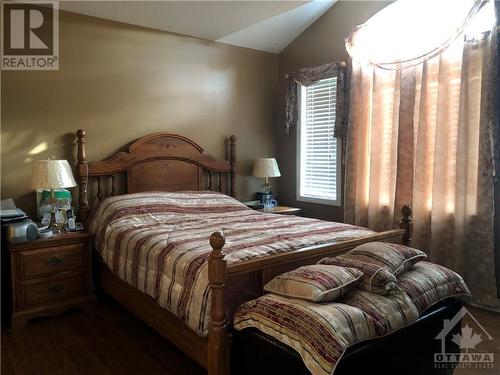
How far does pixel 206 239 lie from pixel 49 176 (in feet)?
4.35

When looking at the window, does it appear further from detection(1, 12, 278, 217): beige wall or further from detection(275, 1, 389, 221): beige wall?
detection(1, 12, 278, 217): beige wall

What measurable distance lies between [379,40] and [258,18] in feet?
3.81

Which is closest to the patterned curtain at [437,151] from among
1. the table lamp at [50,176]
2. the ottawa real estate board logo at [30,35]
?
the table lamp at [50,176]

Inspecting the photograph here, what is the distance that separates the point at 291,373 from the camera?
160cm

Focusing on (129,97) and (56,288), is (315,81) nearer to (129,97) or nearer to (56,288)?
(129,97)

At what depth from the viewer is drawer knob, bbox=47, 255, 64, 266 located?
9.55ft

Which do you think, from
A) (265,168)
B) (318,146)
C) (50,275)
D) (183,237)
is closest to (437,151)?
(318,146)

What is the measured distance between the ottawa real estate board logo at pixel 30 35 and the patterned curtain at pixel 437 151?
2.74 m

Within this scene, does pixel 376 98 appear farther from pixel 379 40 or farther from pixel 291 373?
pixel 291 373

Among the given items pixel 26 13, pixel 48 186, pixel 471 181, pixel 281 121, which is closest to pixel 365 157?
pixel 471 181

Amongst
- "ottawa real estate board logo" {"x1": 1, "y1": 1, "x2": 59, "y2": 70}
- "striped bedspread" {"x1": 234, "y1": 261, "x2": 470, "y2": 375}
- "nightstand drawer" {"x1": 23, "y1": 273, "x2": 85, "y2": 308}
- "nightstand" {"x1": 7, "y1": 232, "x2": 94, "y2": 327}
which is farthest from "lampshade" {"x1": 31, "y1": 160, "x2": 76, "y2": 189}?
"striped bedspread" {"x1": 234, "y1": 261, "x2": 470, "y2": 375}

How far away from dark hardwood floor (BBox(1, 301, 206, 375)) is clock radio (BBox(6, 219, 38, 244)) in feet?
2.07

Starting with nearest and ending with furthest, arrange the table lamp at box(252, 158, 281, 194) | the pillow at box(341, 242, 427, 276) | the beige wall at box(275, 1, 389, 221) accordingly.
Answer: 1. the pillow at box(341, 242, 427, 276)
2. the beige wall at box(275, 1, 389, 221)
3. the table lamp at box(252, 158, 281, 194)

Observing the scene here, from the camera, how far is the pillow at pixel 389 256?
1996 millimetres
